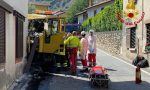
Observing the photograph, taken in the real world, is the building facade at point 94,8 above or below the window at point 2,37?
above

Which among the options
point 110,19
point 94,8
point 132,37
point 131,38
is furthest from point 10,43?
point 94,8

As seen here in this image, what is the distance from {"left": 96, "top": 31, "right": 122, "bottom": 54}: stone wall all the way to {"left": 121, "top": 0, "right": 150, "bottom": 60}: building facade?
9.07ft

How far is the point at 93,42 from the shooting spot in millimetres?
18453

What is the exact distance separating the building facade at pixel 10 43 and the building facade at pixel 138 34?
7.75 meters

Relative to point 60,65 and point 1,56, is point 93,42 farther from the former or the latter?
point 1,56

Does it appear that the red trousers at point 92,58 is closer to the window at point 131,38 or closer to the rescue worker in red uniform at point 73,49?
the rescue worker in red uniform at point 73,49

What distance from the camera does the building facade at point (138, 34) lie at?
22044 mm

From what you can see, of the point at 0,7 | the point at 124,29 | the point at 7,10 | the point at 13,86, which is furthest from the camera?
the point at 124,29

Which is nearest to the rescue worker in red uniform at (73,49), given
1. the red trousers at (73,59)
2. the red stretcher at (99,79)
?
the red trousers at (73,59)

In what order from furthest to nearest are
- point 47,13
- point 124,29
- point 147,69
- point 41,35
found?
1. point 124,29
2. point 47,13
3. point 147,69
4. point 41,35

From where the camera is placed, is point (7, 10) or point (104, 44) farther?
point (104, 44)

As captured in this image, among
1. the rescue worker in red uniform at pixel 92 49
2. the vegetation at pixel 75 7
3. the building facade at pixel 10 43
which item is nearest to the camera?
the building facade at pixel 10 43

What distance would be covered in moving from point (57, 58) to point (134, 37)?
7.90m

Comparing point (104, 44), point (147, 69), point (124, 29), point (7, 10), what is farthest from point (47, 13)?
point (104, 44)
